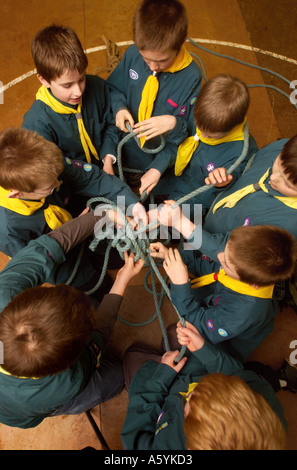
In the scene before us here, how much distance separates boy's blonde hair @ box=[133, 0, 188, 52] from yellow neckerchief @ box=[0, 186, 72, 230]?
2.98 ft

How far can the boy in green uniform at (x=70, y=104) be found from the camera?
1457 mm

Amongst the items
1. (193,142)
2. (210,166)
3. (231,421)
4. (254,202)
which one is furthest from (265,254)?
(193,142)

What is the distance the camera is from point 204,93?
5.03 ft

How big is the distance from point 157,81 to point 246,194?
810mm

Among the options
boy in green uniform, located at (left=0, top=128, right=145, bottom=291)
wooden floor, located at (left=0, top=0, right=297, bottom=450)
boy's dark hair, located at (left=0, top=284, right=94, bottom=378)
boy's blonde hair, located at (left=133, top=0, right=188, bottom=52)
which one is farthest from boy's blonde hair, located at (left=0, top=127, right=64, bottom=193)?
wooden floor, located at (left=0, top=0, right=297, bottom=450)

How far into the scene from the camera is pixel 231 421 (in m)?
1.01

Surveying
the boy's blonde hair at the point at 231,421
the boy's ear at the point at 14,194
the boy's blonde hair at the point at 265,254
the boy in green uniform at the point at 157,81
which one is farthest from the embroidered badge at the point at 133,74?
A: the boy's blonde hair at the point at 231,421

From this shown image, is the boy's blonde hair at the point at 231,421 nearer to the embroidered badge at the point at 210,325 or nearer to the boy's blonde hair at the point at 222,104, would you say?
the embroidered badge at the point at 210,325

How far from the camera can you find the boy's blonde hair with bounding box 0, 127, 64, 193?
4.21 feet

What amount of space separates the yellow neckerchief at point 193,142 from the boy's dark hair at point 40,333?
1142mm

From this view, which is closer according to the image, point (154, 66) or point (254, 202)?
point (254, 202)

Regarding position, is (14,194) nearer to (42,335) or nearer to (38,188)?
(38,188)
